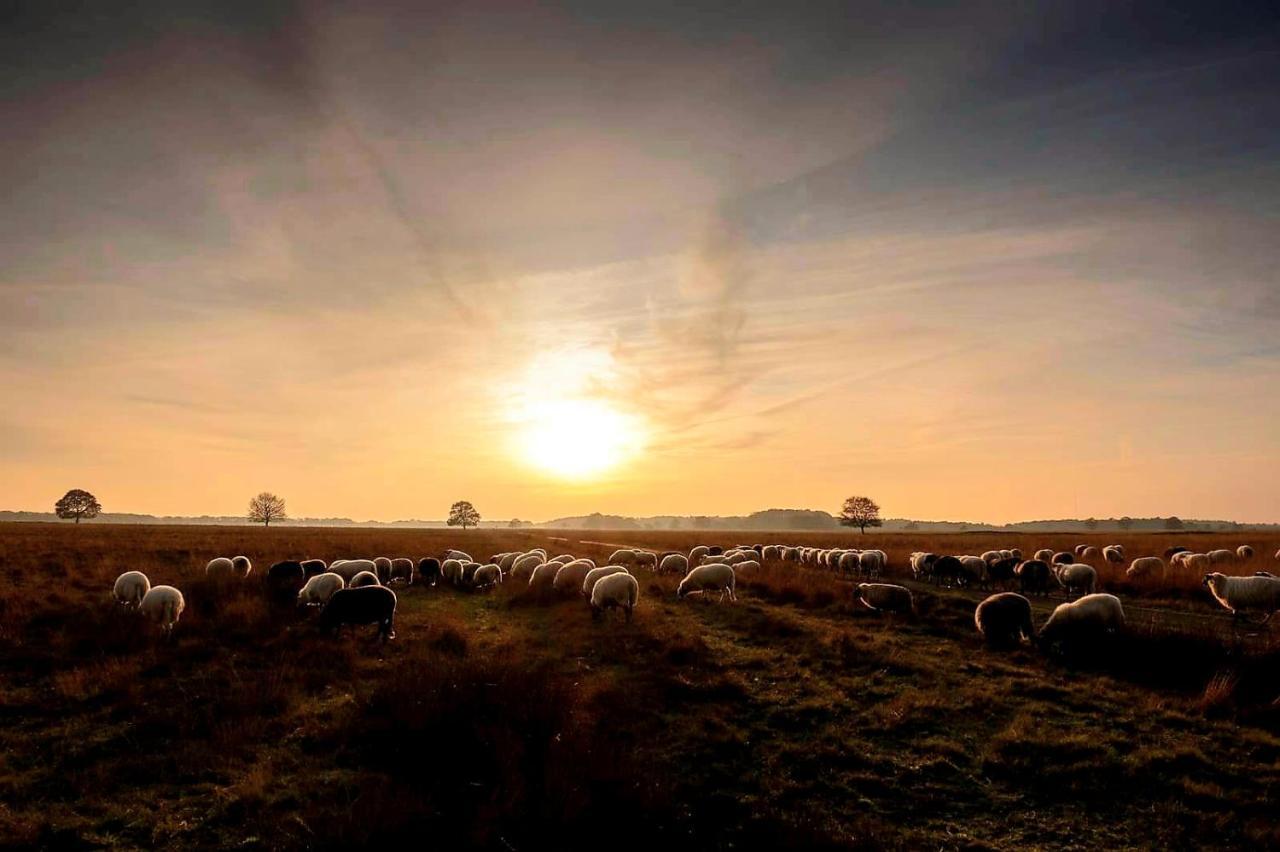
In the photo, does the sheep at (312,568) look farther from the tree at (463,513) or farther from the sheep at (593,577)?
the tree at (463,513)

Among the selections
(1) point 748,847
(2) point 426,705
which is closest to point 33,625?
(2) point 426,705

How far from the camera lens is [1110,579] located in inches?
1010

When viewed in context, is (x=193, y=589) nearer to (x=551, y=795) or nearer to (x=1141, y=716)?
(x=551, y=795)

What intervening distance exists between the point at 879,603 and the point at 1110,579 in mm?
13315

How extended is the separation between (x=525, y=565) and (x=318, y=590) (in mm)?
13780

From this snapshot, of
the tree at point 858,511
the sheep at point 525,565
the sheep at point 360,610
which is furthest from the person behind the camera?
the tree at point 858,511

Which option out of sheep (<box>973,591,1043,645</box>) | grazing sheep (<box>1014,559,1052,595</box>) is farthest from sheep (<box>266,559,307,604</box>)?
grazing sheep (<box>1014,559,1052,595</box>)

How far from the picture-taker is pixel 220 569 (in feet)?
80.6

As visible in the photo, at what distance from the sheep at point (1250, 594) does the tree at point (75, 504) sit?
155 meters

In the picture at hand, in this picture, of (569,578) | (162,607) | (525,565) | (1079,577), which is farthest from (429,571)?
(1079,577)

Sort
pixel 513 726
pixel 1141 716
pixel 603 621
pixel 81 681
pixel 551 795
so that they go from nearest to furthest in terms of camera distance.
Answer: pixel 551 795, pixel 513 726, pixel 1141 716, pixel 81 681, pixel 603 621

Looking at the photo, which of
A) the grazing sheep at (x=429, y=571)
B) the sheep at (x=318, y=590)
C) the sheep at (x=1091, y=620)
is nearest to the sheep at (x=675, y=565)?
the grazing sheep at (x=429, y=571)

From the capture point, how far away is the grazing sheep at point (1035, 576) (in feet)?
84.6

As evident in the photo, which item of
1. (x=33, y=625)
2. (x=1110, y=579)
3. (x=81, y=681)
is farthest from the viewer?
(x=1110, y=579)
